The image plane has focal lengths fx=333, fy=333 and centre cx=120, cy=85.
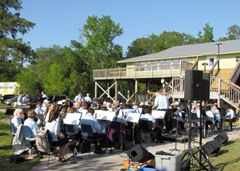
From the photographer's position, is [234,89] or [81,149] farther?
[234,89]

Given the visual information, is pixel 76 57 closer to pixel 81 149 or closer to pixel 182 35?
pixel 182 35

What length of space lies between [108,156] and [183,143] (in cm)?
378

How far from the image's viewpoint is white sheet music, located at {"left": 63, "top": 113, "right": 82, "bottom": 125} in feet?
32.3

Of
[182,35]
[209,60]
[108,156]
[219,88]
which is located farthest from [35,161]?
[182,35]

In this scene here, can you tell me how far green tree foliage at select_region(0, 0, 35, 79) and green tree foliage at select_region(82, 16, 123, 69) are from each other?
94.4 ft

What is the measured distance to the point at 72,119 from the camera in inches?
391

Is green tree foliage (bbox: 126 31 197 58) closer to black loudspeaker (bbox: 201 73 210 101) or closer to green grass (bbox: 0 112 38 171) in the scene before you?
green grass (bbox: 0 112 38 171)

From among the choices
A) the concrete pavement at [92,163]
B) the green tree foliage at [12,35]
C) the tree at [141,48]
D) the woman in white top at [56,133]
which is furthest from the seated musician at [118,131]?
the tree at [141,48]

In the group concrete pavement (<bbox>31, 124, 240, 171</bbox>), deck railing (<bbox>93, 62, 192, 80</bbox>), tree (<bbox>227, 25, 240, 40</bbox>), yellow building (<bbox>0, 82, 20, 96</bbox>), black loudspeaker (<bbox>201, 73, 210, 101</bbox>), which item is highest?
tree (<bbox>227, 25, 240, 40</bbox>)

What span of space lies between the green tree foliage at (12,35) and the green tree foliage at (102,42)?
28.8 meters

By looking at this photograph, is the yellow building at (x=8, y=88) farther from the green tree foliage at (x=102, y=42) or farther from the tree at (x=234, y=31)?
the tree at (x=234, y=31)

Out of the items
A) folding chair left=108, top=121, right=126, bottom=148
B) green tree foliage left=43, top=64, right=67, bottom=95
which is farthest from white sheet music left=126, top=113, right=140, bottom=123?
green tree foliage left=43, top=64, right=67, bottom=95

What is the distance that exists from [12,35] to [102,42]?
31767 millimetres

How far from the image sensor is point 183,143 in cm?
1249
